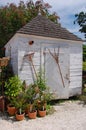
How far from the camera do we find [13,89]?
28.0 ft

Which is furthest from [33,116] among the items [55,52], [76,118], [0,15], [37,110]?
→ [0,15]

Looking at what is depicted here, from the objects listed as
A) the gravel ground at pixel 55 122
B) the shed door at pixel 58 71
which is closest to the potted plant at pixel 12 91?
the gravel ground at pixel 55 122

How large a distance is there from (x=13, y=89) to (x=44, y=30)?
3222 mm

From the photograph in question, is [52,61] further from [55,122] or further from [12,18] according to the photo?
[12,18]

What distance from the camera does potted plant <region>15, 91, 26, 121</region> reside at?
7809 mm

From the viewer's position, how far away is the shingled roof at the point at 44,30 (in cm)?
951

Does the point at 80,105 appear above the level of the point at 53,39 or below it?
below

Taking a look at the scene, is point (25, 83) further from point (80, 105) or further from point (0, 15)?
point (0, 15)

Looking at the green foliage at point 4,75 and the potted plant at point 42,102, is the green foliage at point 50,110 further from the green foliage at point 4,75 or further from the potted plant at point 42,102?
the green foliage at point 4,75

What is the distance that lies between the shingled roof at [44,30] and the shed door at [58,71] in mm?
685

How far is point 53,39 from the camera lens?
9.86 metres

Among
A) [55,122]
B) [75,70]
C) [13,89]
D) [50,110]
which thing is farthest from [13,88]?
[75,70]

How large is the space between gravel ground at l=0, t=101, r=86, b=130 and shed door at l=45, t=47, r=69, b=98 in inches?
50.6

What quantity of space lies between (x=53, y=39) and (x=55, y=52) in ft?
1.99
